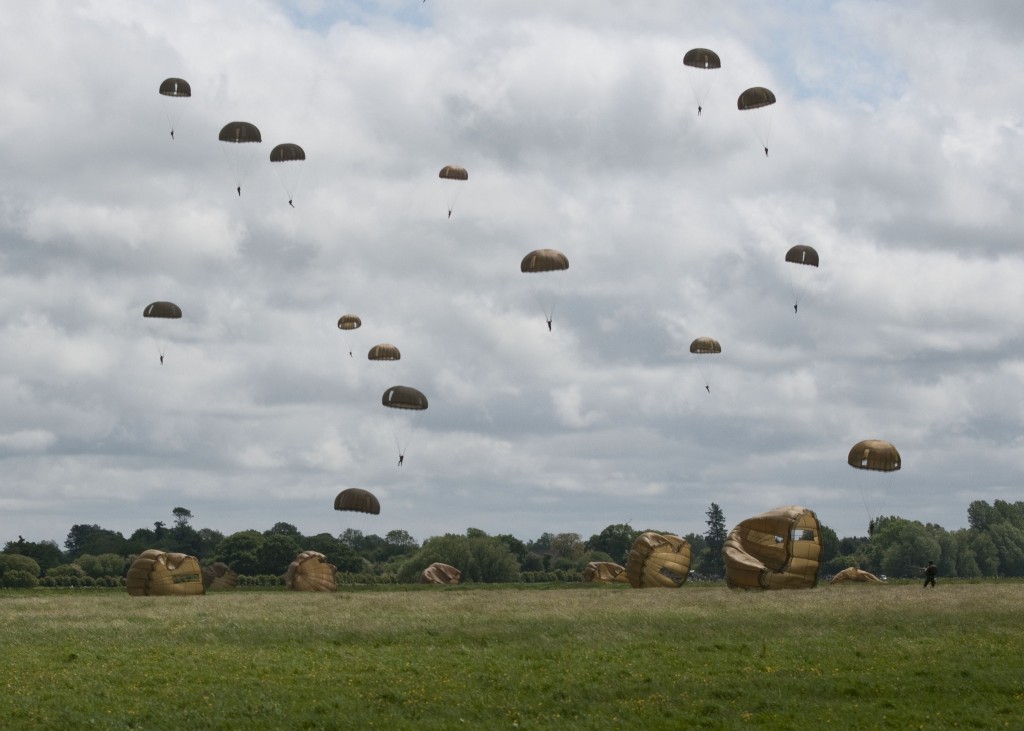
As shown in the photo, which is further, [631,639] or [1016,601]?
[1016,601]

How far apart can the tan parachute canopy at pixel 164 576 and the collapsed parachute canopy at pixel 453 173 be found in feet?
86.5

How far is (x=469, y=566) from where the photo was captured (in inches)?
4488

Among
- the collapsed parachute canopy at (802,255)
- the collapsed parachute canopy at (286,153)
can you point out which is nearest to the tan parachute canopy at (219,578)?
the collapsed parachute canopy at (286,153)

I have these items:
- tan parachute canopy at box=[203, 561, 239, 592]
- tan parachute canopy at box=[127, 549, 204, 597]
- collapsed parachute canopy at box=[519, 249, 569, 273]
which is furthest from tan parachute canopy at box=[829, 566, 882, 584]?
tan parachute canopy at box=[203, 561, 239, 592]

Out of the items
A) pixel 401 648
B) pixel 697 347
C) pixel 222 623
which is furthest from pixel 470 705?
pixel 697 347

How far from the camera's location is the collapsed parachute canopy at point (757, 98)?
203ft

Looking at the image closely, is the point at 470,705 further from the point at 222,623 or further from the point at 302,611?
the point at 302,611

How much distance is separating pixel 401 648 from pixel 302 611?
13398mm

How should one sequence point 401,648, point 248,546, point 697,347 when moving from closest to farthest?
point 401,648 < point 697,347 < point 248,546

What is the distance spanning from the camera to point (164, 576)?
69.3m

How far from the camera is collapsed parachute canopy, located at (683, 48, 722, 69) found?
61.1 meters

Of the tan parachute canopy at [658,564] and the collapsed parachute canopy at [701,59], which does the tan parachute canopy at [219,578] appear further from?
the collapsed parachute canopy at [701,59]

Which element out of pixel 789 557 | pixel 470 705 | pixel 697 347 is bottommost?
pixel 470 705

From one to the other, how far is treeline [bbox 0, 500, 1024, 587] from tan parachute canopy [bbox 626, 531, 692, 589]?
35172mm
